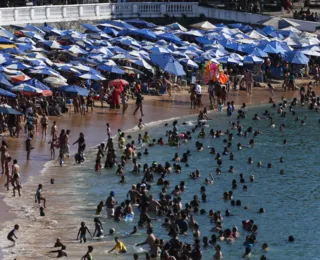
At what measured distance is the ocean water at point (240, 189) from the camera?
40.3 meters

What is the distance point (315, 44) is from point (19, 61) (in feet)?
69.3

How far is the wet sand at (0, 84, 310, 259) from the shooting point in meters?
39.5

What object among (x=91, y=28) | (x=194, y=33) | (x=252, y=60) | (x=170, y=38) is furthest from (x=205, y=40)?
(x=91, y=28)

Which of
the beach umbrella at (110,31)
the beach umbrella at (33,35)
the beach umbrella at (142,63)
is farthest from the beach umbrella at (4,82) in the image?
the beach umbrella at (110,31)

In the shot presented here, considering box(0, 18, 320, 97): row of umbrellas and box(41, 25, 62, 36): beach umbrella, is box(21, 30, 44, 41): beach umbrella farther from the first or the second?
box(41, 25, 62, 36): beach umbrella

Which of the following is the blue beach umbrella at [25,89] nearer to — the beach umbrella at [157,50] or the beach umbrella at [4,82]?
the beach umbrella at [4,82]

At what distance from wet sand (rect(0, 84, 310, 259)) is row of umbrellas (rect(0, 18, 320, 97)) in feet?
5.83

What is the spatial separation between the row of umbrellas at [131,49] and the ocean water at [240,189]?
217 inches

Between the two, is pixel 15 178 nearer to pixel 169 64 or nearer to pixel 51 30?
pixel 169 64

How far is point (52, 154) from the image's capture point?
165 feet

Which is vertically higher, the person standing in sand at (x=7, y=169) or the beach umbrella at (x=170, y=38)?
the beach umbrella at (x=170, y=38)

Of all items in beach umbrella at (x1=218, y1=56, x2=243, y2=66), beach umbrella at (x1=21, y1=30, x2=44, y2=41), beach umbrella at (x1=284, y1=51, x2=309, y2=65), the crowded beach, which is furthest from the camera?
beach umbrella at (x1=284, y1=51, x2=309, y2=65)

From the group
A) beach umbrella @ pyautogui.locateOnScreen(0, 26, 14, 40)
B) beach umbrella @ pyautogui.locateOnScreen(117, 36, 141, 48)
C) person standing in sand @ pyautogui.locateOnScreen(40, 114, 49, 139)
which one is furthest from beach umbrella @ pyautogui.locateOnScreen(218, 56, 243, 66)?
person standing in sand @ pyautogui.locateOnScreen(40, 114, 49, 139)

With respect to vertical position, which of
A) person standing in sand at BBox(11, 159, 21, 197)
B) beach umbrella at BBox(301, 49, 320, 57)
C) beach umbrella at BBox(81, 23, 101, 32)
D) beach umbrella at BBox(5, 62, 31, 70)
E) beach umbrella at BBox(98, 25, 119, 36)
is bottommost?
person standing in sand at BBox(11, 159, 21, 197)
